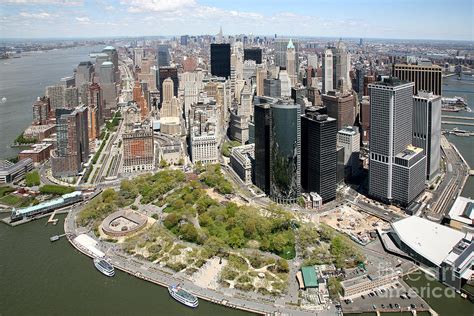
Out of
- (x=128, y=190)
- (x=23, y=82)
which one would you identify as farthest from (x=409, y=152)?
(x=23, y=82)

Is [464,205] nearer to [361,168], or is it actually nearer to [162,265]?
[361,168]

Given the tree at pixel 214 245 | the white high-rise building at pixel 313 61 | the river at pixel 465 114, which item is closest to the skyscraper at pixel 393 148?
the river at pixel 465 114

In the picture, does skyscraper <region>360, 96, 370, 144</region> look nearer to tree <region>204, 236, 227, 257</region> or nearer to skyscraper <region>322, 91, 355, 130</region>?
skyscraper <region>322, 91, 355, 130</region>

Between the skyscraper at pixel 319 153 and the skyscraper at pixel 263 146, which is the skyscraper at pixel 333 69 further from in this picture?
the skyscraper at pixel 319 153

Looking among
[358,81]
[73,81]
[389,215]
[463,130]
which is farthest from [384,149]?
[73,81]

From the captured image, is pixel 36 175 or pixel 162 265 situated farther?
pixel 36 175

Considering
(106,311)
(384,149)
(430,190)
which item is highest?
(384,149)
